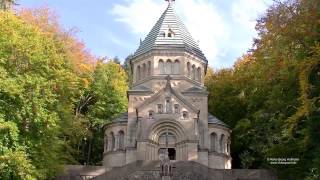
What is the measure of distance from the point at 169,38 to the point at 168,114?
7.43 meters

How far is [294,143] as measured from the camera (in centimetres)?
2712

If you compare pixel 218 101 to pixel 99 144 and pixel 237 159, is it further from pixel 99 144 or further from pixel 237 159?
pixel 99 144

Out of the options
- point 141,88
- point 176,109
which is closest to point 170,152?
point 176,109

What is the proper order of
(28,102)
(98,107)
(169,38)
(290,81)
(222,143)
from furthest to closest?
(98,107) → (169,38) → (222,143) → (28,102) → (290,81)

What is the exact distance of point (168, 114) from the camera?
3709 cm

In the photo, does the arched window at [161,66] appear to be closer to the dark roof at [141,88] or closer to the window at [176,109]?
the dark roof at [141,88]

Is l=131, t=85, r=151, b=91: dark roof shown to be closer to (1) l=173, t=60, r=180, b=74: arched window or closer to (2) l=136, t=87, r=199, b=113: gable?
(2) l=136, t=87, r=199, b=113: gable

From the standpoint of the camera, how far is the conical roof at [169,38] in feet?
134

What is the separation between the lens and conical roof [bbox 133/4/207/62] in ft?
134

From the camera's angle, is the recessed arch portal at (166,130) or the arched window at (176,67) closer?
→ the recessed arch portal at (166,130)

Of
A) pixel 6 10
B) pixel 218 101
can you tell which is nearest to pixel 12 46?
pixel 6 10

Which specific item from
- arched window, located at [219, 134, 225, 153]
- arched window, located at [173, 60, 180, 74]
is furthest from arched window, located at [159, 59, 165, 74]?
arched window, located at [219, 134, 225, 153]

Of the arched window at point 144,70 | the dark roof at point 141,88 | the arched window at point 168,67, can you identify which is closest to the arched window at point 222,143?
the arched window at point 168,67

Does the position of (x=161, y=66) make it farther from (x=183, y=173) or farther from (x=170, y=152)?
(x=183, y=173)
